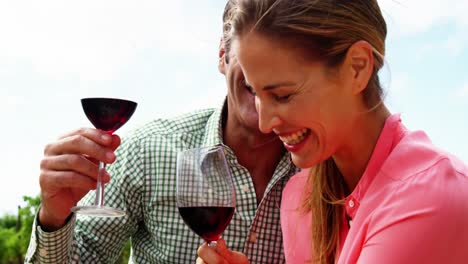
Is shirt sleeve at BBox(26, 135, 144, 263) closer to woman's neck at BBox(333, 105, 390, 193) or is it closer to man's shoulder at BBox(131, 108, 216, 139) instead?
man's shoulder at BBox(131, 108, 216, 139)

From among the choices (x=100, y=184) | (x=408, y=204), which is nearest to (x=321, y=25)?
(x=408, y=204)

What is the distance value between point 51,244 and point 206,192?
35.6 inches

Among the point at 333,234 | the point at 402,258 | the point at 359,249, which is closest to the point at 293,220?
the point at 333,234

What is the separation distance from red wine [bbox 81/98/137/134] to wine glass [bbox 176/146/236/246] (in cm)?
34

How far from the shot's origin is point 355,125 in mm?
2160

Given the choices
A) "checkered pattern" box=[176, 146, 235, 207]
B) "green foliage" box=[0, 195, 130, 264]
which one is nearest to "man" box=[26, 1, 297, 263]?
"checkered pattern" box=[176, 146, 235, 207]

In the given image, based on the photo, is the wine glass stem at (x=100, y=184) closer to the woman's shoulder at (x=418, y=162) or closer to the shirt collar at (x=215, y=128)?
the shirt collar at (x=215, y=128)

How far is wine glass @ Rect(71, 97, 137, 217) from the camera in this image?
244 centimetres

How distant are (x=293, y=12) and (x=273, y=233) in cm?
135

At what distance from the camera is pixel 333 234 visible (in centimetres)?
248

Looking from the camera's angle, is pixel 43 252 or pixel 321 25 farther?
pixel 43 252

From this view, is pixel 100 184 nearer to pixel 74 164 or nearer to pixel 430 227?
pixel 74 164

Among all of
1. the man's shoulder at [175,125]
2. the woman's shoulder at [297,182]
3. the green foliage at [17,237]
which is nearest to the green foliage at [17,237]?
the green foliage at [17,237]

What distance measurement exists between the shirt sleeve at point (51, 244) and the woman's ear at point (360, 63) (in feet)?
4.50
